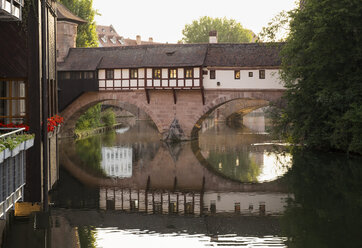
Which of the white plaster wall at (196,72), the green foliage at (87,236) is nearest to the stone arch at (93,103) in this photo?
the white plaster wall at (196,72)

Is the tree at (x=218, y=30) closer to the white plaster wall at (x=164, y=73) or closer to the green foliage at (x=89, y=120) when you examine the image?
the green foliage at (x=89, y=120)

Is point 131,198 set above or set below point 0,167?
below

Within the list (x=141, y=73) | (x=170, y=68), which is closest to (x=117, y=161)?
(x=170, y=68)

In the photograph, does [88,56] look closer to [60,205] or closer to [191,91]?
[191,91]

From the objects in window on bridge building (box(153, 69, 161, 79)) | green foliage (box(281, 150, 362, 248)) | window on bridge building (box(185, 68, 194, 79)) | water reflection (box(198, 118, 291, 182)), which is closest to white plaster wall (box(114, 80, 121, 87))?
window on bridge building (box(153, 69, 161, 79))

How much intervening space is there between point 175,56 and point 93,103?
6734 millimetres

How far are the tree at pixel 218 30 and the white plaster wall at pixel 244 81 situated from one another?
111 feet

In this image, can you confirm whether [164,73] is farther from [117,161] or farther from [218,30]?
[218,30]

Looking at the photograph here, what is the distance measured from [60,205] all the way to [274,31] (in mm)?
17545

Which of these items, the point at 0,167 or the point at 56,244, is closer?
the point at 0,167

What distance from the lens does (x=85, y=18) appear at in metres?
44.3

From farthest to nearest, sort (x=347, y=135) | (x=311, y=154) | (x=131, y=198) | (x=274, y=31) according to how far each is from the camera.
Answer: (x=274, y=31) < (x=311, y=154) < (x=347, y=135) < (x=131, y=198)

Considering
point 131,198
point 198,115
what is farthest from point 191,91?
point 131,198

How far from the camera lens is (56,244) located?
11688 millimetres
